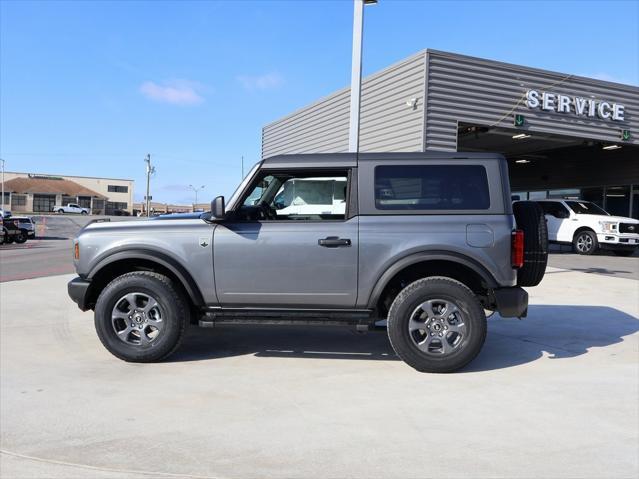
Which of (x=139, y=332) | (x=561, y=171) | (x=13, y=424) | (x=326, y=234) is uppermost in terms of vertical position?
(x=561, y=171)

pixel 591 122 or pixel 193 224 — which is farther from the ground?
pixel 591 122

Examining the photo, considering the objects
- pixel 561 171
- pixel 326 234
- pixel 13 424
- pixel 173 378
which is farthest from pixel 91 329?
pixel 561 171

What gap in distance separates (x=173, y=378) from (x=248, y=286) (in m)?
0.99

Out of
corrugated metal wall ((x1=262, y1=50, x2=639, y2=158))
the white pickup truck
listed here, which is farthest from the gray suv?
the white pickup truck

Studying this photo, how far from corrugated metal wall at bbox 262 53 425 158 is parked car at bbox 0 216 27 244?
1403 cm

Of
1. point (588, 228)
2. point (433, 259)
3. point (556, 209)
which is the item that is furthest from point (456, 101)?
point (433, 259)

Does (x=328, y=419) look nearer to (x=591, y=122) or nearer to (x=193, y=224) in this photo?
(x=193, y=224)

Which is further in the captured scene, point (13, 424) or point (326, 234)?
point (326, 234)

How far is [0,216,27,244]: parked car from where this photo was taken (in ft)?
79.7

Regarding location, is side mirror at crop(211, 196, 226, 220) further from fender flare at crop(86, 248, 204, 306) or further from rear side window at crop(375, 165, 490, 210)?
rear side window at crop(375, 165, 490, 210)

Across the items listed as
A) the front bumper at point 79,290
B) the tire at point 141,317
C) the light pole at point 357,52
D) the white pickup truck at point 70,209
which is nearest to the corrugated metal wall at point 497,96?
the light pole at point 357,52

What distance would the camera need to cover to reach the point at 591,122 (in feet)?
53.7

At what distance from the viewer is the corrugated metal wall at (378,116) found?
565 inches

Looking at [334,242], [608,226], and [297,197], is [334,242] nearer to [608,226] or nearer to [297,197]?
[297,197]
